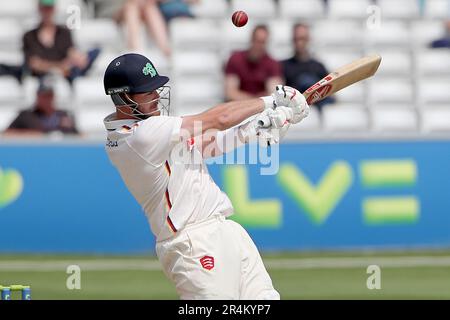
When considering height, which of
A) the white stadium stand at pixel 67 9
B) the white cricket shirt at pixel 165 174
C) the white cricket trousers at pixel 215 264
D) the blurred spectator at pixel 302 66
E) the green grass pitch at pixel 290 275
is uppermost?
the white stadium stand at pixel 67 9

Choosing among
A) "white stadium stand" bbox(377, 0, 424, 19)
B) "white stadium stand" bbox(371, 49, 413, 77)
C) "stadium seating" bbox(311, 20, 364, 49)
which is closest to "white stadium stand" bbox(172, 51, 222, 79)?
"stadium seating" bbox(311, 20, 364, 49)

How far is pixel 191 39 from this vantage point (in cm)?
1412

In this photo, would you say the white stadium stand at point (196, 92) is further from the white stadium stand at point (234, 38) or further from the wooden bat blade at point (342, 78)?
the wooden bat blade at point (342, 78)

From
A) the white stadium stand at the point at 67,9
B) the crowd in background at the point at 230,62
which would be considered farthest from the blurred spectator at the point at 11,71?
the white stadium stand at the point at 67,9

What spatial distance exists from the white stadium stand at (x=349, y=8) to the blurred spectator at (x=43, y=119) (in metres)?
3.80

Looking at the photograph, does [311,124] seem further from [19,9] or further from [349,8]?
[19,9]

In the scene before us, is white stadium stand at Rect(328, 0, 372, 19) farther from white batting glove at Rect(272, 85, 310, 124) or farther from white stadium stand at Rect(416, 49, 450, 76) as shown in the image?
white batting glove at Rect(272, 85, 310, 124)

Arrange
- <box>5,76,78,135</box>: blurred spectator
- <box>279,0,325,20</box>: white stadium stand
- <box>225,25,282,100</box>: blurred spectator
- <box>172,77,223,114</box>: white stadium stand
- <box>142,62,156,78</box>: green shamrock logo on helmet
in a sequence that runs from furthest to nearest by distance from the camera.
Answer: <box>279,0,325,20</box>: white stadium stand, <box>172,77,223,114</box>: white stadium stand, <box>225,25,282,100</box>: blurred spectator, <box>5,76,78,135</box>: blurred spectator, <box>142,62,156,78</box>: green shamrock logo on helmet

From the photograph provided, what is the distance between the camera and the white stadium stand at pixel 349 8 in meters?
14.7

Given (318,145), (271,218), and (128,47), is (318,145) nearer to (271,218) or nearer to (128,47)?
(271,218)

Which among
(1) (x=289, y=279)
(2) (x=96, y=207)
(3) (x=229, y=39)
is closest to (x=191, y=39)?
(3) (x=229, y=39)

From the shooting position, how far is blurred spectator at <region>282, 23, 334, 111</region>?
13.4 meters

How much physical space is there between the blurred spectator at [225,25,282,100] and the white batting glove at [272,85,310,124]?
654 cm

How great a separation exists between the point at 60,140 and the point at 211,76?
94.5 inches
